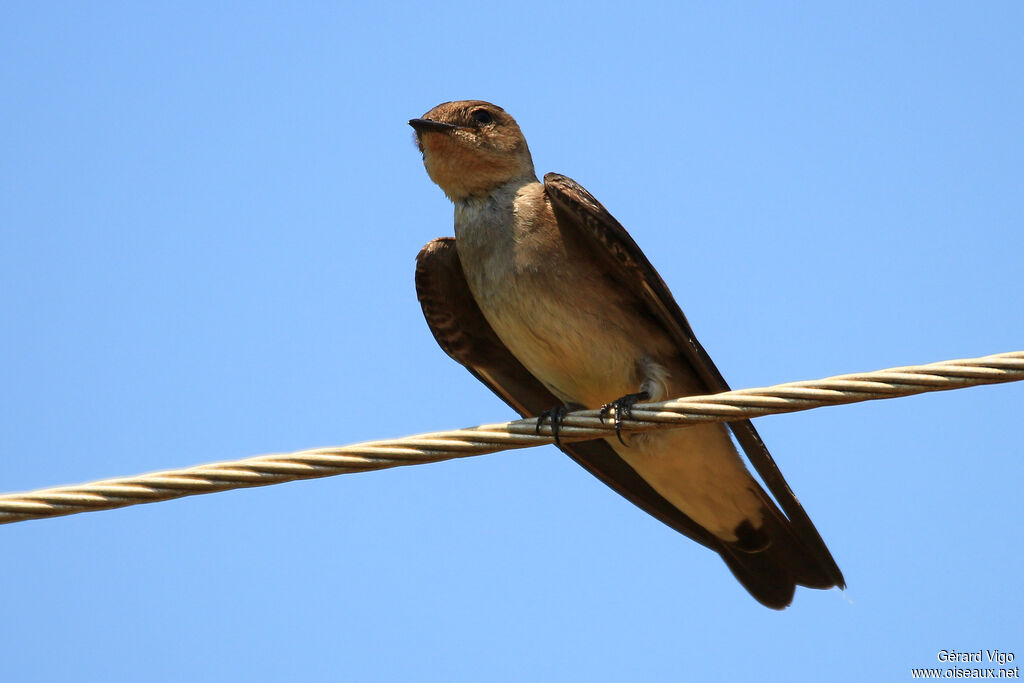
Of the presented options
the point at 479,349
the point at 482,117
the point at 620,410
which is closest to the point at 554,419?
the point at 620,410

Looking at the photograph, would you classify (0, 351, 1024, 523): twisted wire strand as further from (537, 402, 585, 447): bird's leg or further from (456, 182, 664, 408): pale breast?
(456, 182, 664, 408): pale breast

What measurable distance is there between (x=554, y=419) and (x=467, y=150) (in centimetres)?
239

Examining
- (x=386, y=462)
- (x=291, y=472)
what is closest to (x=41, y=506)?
(x=291, y=472)

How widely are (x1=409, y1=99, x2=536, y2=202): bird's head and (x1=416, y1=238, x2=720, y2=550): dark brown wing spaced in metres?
0.43

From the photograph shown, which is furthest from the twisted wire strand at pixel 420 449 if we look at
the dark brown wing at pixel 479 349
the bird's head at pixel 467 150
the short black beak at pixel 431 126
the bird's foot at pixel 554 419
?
the short black beak at pixel 431 126

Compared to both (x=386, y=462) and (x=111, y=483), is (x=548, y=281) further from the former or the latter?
(x=111, y=483)

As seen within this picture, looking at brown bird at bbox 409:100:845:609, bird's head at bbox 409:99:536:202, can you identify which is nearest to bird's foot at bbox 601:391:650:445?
brown bird at bbox 409:100:845:609

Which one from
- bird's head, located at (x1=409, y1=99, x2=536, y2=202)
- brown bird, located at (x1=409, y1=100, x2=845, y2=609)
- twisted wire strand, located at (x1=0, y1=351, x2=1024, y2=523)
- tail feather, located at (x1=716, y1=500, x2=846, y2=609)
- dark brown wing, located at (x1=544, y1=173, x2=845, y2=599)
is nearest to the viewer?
twisted wire strand, located at (x1=0, y1=351, x2=1024, y2=523)

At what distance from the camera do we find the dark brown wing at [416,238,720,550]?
25.6 feet

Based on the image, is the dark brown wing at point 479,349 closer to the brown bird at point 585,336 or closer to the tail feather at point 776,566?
the brown bird at point 585,336

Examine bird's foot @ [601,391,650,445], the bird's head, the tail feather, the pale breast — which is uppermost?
the bird's head

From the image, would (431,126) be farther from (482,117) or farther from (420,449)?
(420,449)

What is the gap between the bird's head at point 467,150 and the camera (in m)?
7.67

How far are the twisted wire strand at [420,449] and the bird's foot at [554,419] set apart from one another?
0.50m
